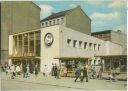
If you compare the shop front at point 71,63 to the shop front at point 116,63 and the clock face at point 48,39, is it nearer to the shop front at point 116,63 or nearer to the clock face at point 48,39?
the shop front at point 116,63

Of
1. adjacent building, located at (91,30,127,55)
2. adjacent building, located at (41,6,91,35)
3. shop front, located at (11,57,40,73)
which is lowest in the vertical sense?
shop front, located at (11,57,40,73)

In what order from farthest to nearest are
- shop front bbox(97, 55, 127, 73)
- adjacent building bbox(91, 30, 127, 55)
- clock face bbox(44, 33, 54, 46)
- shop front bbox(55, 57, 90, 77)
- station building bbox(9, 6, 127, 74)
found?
adjacent building bbox(91, 30, 127, 55)
clock face bbox(44, 33, 54, 46)
station building bbox(9, 6, 127, 74)
shop front bbox(55, 57, 90, 77)
shop front bbox(97, 55, 127, 73)

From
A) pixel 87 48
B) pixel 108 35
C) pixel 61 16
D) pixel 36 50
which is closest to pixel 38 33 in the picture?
pixel 36 50

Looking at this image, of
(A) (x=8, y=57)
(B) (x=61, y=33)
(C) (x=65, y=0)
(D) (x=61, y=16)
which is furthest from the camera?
(D) (x=61, y=16)

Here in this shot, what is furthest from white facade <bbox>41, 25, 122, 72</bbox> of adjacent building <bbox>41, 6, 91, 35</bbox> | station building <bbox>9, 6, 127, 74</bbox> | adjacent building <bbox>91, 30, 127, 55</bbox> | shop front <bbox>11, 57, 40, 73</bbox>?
adjacent building <bbox>91, 30, 127, 55</bbox>

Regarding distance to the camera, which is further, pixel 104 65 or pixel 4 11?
pixel 4 11

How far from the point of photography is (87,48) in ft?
145

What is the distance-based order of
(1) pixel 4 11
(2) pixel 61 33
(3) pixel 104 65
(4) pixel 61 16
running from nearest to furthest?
(3) pixel 104 65 → (2) pixel 61 33 → (1) pixel 4 11 → (4) pixel 61 16

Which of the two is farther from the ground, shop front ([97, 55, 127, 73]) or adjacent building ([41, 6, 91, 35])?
adjacent building ([41, 6, 91, 35])

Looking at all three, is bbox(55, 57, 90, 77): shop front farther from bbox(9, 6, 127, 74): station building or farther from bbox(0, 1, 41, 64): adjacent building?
bbox(0, 1, 41, 64): adjacent building

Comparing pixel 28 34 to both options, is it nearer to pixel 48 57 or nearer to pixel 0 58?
pixel 48 57

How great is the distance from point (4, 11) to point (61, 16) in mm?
10807

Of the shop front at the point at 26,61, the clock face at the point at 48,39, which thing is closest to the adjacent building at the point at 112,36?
the shop front at the point at 26,61

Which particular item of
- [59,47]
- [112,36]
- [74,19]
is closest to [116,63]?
[59,47]
